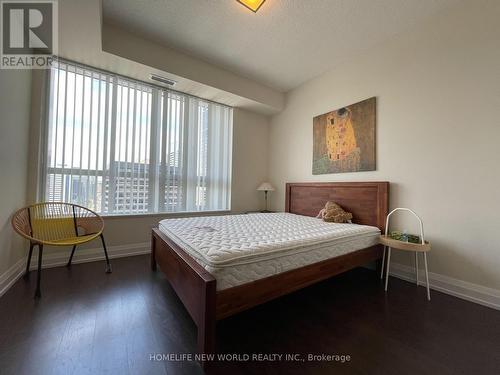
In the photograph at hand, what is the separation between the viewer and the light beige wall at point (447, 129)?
75.7 inches

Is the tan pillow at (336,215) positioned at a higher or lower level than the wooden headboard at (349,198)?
lower

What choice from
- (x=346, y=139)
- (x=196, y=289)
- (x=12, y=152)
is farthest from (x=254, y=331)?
(x=12, y=152)

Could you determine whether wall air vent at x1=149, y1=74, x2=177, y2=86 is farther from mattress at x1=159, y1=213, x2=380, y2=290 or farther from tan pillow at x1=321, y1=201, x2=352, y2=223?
tan pillow at x1=321, y1=201, x2=352, y2=223

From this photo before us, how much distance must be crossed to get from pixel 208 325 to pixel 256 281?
1.34ft

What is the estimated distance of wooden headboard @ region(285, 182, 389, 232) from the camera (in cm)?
259

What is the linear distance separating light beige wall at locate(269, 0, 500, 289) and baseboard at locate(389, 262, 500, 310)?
0.06 meters

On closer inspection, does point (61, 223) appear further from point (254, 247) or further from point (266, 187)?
point (266, 187)

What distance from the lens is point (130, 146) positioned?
10.2 feet

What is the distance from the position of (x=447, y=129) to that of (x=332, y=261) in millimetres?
1879

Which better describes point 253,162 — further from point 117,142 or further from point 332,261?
point 332,261

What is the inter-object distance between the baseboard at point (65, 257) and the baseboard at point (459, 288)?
358 cm

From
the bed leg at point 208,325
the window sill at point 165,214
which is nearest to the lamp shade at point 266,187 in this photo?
the window sill at point 165,214

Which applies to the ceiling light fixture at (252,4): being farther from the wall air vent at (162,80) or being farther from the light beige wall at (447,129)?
the light beige wall at (447,129)

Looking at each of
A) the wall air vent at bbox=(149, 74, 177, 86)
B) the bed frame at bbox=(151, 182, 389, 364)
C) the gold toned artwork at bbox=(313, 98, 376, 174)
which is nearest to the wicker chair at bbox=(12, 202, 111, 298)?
the bed frame at bbox=(151, 182, 389, 364)
